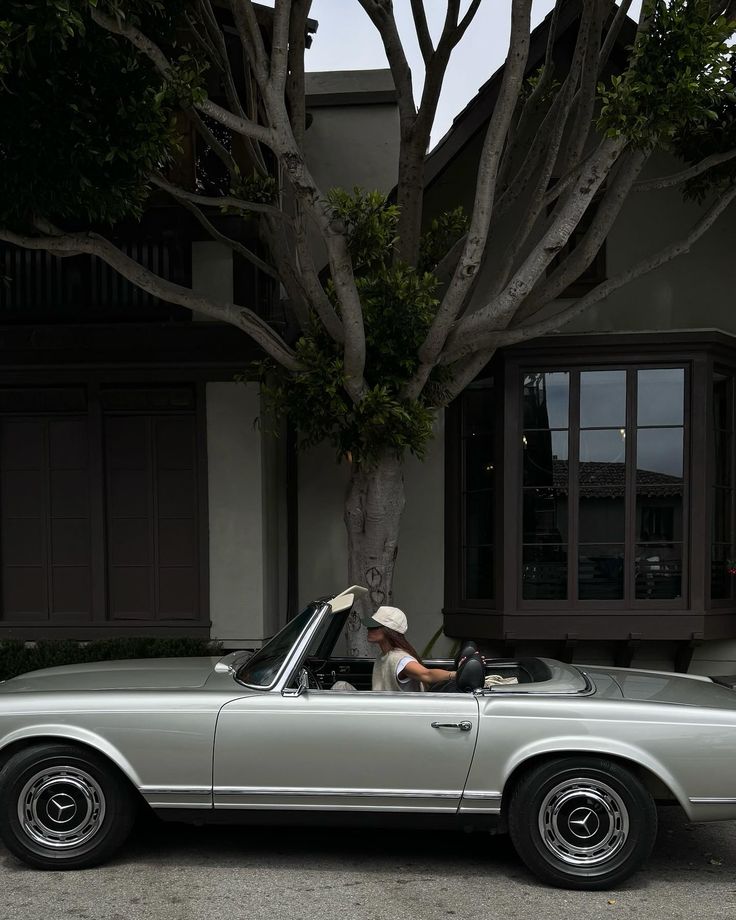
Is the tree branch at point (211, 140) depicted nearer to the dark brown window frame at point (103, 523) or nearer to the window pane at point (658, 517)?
the dark brown window frame at point (103, 523)

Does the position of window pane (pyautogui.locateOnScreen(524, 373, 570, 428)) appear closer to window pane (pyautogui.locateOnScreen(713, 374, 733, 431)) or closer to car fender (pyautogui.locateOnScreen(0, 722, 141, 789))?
window pane (pyautogui.locateOnScreen(713, 374, 733, 431))

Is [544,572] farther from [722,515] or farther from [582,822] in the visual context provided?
[582,822]

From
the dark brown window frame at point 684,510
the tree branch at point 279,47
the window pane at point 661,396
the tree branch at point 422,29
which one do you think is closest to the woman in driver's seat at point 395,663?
the tree branch at point 279,47

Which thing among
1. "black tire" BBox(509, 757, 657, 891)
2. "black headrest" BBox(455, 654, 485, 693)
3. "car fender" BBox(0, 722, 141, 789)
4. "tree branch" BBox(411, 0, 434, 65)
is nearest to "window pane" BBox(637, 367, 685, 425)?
"tree branch" BBox(411, 0, 434, 65)

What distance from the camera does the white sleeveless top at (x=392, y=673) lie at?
5055 millimetres

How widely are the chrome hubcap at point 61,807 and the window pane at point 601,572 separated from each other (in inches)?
218

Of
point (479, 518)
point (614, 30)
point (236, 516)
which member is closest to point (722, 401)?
point (479, 518)

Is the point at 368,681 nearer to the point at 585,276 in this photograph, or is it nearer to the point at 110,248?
the point at 110,248

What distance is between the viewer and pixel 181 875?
180 inches

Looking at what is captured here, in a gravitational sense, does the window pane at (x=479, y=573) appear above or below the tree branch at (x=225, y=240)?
below

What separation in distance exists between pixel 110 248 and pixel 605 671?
4909 mm

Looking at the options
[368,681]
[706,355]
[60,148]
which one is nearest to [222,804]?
[368,681]

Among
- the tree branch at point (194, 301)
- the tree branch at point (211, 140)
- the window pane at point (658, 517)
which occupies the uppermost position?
the tree branch at point (211, 140)

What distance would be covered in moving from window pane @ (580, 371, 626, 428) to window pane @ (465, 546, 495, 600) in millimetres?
1673
